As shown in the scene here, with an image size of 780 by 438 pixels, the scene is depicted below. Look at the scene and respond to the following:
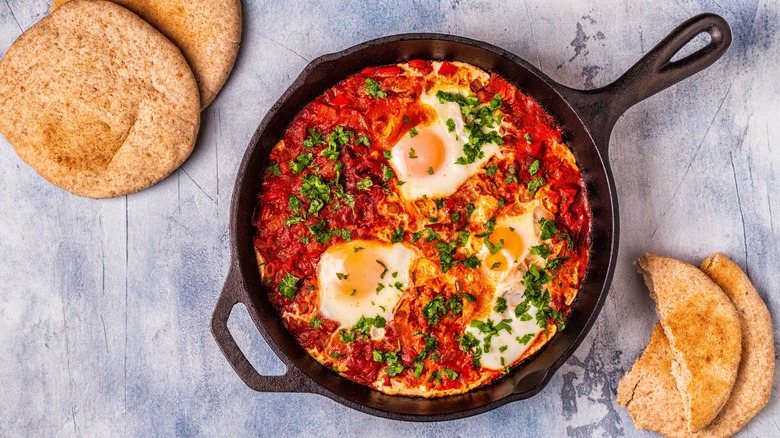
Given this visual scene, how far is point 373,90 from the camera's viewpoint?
16.8 ft

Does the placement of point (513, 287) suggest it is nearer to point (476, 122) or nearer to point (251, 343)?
point (476, 122)

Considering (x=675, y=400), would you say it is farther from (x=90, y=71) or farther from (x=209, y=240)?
(x=90, y=71)

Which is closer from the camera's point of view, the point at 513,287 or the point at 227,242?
the point at 513,287

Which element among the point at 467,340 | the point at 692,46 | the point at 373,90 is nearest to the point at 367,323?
the point at 467,340

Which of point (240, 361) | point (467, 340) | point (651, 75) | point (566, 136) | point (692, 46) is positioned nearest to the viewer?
point (651, 75)

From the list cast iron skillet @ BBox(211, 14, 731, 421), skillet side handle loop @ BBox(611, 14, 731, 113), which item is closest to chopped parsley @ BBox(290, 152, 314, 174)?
cast iron skillet @ BBox(211, 14, 731, 421)

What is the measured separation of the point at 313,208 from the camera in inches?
197

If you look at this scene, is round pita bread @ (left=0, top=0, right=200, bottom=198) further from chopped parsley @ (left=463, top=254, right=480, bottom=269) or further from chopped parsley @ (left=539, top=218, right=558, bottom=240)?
chopped parsley @ (left=539, top=218, right=558, bottom=240)

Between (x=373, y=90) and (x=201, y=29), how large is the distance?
4.74ft

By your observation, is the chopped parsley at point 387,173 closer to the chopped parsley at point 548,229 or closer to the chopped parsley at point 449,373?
the chopped parsley at point 548,229

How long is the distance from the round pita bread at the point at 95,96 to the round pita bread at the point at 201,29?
14cm

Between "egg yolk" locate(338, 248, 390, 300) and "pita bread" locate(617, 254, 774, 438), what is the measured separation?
220 cm

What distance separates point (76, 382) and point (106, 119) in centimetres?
220

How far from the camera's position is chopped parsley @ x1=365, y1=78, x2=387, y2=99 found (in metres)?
5.11
